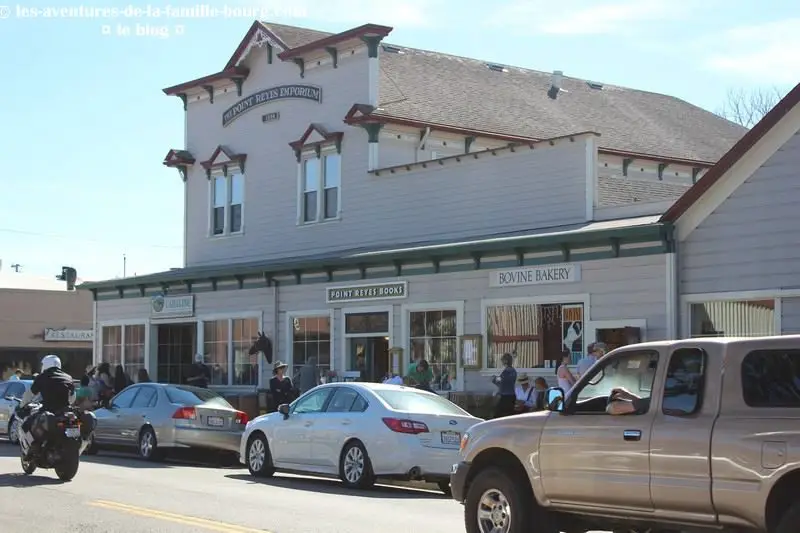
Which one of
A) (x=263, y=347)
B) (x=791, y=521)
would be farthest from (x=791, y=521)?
(x=263, y=347)

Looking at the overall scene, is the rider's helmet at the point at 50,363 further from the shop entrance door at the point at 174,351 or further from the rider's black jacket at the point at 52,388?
the shop entrance door at the point at 174,351

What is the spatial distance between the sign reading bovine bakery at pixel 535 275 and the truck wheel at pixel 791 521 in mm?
13851

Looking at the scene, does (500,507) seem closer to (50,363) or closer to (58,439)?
(58,439)

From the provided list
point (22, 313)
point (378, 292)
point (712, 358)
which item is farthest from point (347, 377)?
point (22, 313)

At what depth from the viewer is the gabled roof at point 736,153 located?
1892 cm

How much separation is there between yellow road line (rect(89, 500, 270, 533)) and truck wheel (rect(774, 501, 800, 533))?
535cm

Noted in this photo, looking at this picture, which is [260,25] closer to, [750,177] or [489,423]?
[750,177]

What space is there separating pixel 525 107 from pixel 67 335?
29370 mm

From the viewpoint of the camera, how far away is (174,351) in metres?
34.9

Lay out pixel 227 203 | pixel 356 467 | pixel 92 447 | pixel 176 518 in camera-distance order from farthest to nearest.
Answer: pixel 227 203 < pixel 92 447 < pixel 356 467 < pixel 176 518

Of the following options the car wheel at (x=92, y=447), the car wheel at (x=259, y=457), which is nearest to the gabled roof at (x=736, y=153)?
the car wheel at (x=259, y=457)

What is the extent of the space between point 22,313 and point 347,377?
99.5 feet

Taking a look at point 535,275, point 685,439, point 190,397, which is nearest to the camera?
point 685,439

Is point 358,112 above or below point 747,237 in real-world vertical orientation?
above
